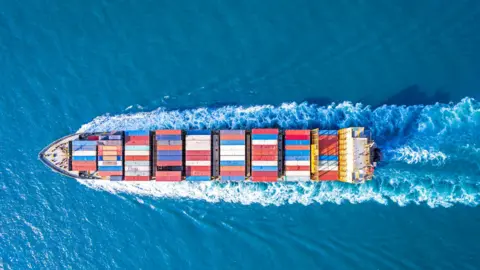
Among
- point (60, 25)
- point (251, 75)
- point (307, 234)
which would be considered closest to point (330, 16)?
point (251, 75)

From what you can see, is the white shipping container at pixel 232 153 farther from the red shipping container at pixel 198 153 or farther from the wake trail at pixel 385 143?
the wake trail at pixel 385 143

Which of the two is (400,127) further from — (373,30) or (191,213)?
(191,213)

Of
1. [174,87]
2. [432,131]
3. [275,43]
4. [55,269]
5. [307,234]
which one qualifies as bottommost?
[55,269]

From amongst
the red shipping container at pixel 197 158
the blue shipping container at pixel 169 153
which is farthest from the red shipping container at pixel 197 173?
the blue shipping container at pixel 169 153

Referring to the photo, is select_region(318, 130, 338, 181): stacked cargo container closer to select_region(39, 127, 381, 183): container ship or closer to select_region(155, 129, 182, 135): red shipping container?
select_region(39, 127, 381, 183): container ship

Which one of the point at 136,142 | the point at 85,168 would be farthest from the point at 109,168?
the point at 136,142

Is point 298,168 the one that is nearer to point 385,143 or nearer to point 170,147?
point 385,143
